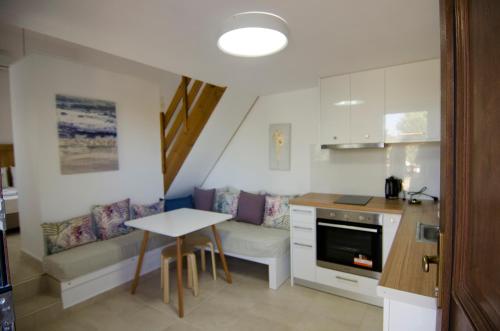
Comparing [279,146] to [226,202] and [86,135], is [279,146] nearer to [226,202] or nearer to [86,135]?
[226,202]

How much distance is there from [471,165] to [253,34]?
1454 mm

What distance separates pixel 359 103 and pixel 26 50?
3455 mm

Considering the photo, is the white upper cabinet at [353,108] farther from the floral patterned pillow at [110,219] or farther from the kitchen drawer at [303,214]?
the floral patterned pillow at [110,219]

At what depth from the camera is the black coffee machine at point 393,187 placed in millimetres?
2836

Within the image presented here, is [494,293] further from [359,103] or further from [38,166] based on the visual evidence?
[38,166]

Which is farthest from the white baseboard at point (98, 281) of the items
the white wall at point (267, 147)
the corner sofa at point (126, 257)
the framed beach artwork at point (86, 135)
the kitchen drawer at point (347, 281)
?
the kitchen drawer at point (347, 281)


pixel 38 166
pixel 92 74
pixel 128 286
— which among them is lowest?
pixel 128 286

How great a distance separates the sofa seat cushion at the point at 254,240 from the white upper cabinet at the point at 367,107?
136 cm

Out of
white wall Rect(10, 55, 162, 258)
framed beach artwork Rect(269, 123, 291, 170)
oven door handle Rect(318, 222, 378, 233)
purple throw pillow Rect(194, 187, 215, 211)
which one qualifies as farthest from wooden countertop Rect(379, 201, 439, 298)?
white wall Rect(10, 55, 162, 258)

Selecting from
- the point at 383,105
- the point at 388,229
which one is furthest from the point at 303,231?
the point at 383,105

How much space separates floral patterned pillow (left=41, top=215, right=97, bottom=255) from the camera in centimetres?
262

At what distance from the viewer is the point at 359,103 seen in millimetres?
2787

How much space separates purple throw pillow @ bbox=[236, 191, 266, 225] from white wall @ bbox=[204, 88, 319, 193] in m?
0.42

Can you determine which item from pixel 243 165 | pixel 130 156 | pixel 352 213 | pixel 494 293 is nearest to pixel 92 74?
pixel 130 156
